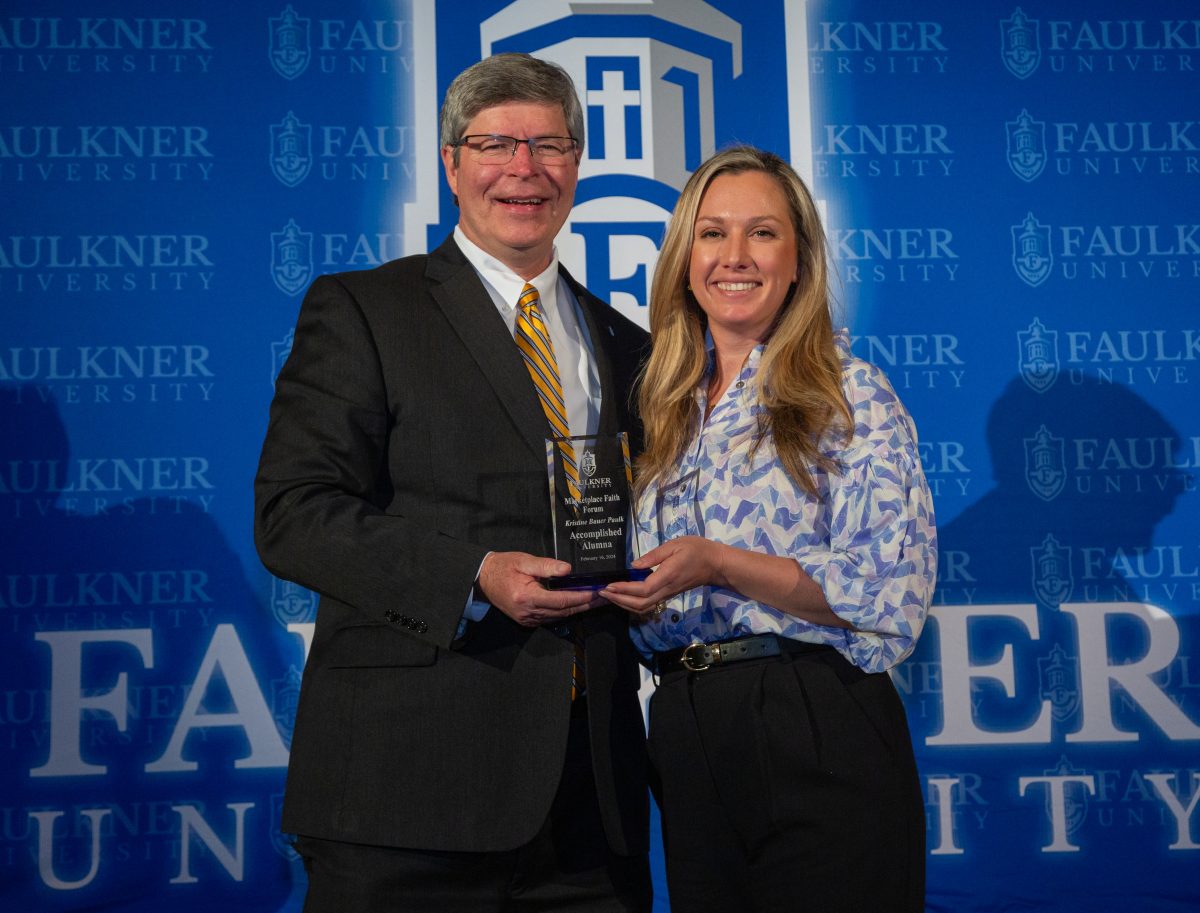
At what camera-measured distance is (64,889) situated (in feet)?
11.1

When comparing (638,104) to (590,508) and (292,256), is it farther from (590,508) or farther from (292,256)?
(590,508)

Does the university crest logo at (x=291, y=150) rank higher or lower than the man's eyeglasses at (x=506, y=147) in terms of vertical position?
higher

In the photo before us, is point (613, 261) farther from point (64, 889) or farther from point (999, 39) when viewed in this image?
point (64, 889)

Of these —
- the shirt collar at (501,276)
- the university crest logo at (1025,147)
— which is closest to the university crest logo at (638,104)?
the university crest logo at (1025,147)

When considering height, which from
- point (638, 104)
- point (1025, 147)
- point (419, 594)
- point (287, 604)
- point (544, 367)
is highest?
point (638, 104)

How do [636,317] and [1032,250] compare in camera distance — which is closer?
[636,317]

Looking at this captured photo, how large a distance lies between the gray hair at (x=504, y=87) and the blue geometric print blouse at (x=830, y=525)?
74 cm

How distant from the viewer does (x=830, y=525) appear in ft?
6.55

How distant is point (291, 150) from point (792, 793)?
2.60 meters

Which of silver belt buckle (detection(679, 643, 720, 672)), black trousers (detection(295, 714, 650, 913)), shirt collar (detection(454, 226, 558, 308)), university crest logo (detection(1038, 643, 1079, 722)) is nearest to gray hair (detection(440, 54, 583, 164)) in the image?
shirt collar (detection(454, 226, 558, 308))

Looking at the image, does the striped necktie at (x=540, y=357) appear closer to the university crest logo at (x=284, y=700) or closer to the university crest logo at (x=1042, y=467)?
the university crest logo at (x=284, y=700)

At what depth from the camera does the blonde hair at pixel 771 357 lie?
1996 millimetres

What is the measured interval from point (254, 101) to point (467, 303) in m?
1.82

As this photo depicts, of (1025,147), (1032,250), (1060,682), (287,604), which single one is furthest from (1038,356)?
(287,604)
